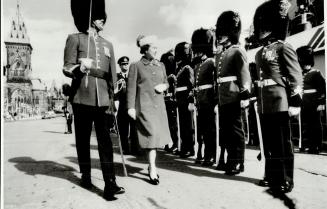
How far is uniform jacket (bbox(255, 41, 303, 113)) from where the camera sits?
412 cm

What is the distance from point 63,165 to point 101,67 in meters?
2.57

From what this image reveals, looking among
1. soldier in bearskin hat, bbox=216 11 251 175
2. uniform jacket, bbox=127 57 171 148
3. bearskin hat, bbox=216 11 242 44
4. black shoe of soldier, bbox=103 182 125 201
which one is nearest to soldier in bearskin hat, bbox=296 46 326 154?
bearskin hat, bbox=216 11 242 44

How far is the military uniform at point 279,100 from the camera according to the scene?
4.13m

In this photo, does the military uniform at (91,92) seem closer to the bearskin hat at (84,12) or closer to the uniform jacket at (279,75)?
the bearskin hat at (84,12)

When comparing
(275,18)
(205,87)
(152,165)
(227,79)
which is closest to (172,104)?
Answer: (205,87)

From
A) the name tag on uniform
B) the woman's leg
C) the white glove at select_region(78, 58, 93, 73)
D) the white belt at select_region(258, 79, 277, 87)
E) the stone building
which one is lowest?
the woman's leg

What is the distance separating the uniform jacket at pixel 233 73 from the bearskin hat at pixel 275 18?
48cm

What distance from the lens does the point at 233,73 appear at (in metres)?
5.21

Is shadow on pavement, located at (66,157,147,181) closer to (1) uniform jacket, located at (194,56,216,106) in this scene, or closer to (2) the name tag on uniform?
(1) uniform jacket, located at (194,56,216,106)

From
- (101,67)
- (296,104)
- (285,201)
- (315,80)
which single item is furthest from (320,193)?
(315,80)

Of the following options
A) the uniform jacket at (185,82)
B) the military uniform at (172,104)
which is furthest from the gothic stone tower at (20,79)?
the uniform jacket at (185,82)

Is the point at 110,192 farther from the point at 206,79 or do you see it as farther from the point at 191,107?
the point at 191,107

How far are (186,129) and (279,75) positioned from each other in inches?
129

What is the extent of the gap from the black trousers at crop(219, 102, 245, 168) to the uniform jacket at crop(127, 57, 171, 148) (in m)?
0.92
